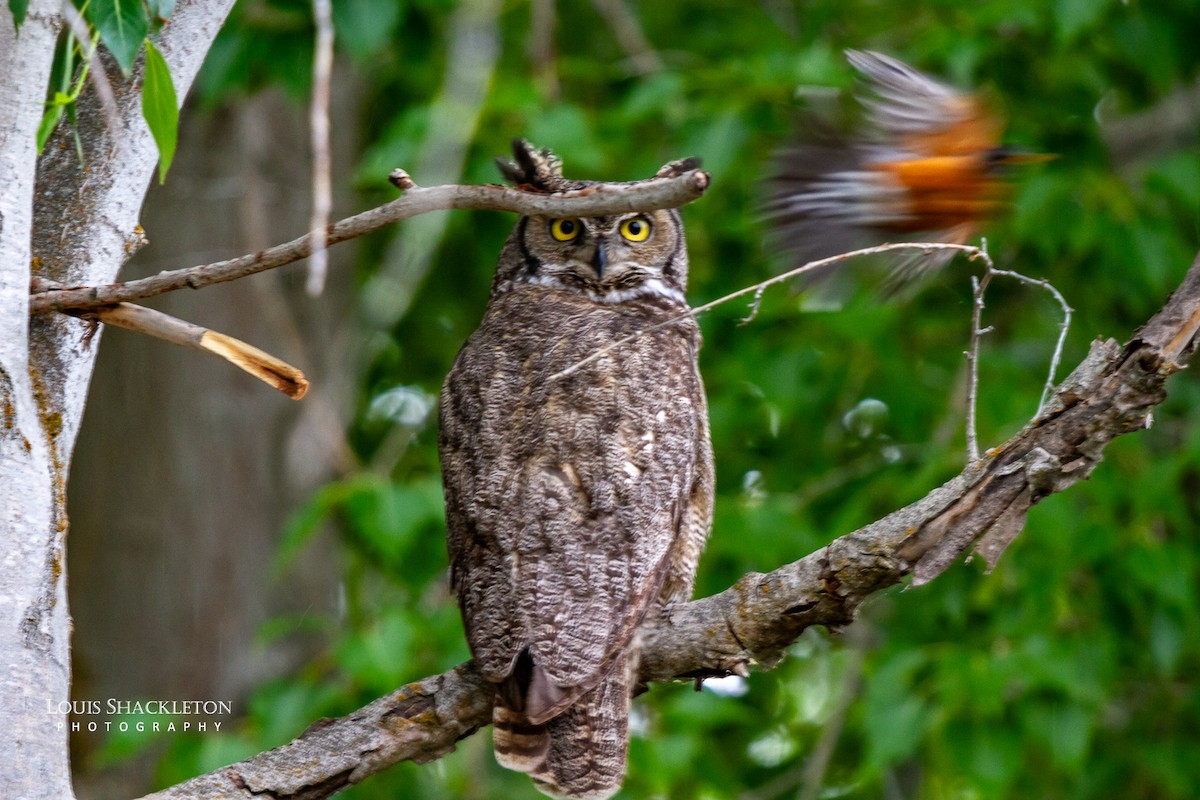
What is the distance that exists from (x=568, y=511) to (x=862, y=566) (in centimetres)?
82

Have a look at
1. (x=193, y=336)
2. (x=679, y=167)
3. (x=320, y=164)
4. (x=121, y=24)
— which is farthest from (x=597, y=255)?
(x=121, y=24)

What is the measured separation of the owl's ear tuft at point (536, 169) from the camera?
3135 mm

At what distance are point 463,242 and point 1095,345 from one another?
11.2 ft

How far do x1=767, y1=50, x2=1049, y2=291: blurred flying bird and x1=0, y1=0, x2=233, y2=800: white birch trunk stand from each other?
1500mm

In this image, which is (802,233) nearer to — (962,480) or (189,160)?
(962,480)

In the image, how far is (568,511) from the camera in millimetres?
2617

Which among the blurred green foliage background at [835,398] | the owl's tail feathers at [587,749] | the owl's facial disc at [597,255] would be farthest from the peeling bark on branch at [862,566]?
the blurred green foliage background at [835,398]

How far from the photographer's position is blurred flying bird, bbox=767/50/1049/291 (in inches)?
110

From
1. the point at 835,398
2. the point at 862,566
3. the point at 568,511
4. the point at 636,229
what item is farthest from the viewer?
the point at 835,398

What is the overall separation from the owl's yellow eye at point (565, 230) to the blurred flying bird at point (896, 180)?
0.49 m

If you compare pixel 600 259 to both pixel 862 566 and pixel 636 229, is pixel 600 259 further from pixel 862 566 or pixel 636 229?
pixel 862 566

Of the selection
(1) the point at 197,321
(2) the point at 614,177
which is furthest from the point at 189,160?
(2) the point at 614,177

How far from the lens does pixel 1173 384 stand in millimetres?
4559

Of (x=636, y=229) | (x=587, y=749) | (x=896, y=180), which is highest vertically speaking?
(x=636, y=229)
